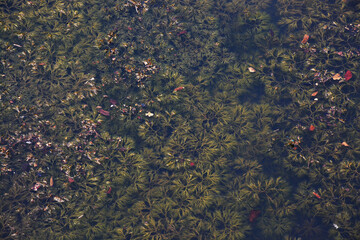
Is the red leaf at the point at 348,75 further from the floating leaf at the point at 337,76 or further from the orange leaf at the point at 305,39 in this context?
the orange leaf at the point at 305,39

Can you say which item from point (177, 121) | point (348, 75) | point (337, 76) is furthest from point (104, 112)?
point (348, 75)

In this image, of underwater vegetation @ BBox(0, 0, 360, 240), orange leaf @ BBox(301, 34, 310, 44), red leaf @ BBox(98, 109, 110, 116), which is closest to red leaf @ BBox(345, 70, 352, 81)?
underwater vegetation @ BBox(0, 0, 360, 240)

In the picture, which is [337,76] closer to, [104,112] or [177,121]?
[177,121]

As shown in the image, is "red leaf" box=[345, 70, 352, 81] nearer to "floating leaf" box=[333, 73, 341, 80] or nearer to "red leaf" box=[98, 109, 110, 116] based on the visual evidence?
"floating leaf" box=[333, 73, 341, 80]

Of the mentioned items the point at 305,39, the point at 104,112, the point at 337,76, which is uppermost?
the point at 305,39

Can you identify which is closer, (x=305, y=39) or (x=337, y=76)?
(x=337, y=76)

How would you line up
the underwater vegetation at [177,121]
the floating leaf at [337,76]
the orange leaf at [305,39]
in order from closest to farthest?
the underwater vegetation at [177,121]
the floating leaf at [337,76]
the orange leaf at [305,39]

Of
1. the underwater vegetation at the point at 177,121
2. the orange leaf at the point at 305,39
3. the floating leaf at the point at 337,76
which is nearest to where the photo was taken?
the underwater vegetation at the point at 177,121

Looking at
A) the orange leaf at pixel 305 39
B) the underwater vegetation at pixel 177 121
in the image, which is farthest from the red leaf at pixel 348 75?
the orange leaf at pixel 305 39

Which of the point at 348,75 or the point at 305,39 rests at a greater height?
the point at 305,39

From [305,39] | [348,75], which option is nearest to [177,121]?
[305,39]
